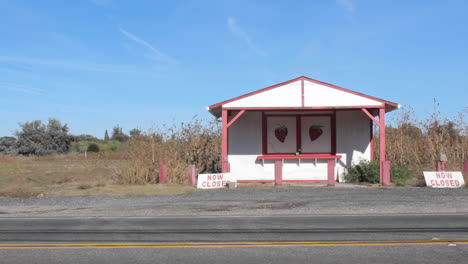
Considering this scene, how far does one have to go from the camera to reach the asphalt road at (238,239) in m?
5.85

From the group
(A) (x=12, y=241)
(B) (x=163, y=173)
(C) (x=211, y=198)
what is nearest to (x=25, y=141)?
(B) (x=163, y=173)

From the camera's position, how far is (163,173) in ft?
53.3

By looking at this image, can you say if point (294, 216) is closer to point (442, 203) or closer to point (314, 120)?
point (442, 203)

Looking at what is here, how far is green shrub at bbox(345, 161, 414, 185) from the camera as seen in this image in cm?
1627

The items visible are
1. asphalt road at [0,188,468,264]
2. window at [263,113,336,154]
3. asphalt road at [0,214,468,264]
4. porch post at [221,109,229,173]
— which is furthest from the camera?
window at [263,113,336,154]

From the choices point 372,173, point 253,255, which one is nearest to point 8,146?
point 372,173

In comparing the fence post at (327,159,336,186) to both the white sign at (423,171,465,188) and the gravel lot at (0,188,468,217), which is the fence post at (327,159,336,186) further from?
the white sign at (423,171,465,188)

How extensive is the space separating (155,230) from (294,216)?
3.24 meters

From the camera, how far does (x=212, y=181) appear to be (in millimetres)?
15406

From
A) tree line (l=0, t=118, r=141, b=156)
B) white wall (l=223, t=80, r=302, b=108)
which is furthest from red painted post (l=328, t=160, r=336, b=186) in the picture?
tree line (l=0, t=118, r=141, b=156)

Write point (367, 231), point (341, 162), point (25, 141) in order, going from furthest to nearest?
point (25, 141)
point (341, 162)
point (367, 231)

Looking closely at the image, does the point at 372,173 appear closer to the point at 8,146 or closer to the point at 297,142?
the point at 297,142

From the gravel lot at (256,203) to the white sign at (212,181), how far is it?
3.25 ft

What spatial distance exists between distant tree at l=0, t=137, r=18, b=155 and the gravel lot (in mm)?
42705
